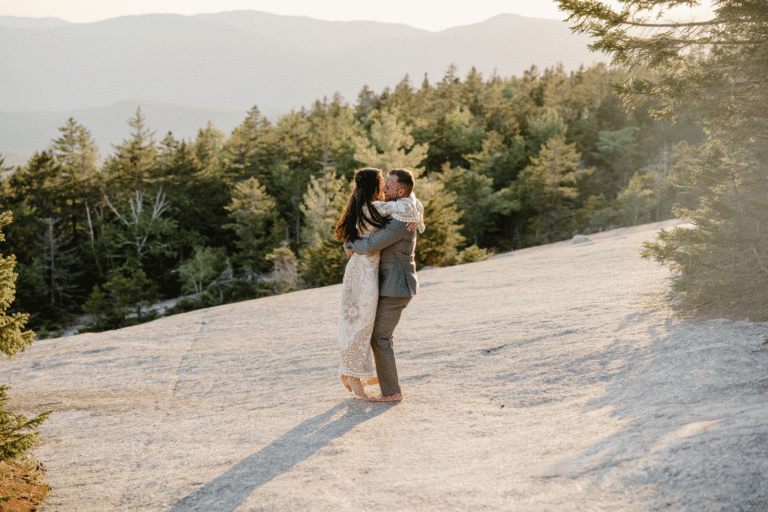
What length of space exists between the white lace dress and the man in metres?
0.06

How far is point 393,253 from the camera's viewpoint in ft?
14.4

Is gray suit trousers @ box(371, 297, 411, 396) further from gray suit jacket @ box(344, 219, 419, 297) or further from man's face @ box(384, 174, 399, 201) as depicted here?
man's face @ box(384, 174, 399, 201)

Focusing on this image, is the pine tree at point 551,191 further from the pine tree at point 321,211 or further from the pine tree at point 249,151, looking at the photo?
the pine tree at point 249,151

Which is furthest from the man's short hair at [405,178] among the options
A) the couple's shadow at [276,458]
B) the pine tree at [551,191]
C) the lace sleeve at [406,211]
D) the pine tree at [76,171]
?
the pine tree at [76,171]

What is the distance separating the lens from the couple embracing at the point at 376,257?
429 centimetres

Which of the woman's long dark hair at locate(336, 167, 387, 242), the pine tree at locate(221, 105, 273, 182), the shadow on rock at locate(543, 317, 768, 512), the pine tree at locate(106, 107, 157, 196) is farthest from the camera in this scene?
the pine tree at locate(221, 105, 273, 182)

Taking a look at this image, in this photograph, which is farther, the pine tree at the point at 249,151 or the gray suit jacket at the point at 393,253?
the pine tree at the point at 249,151

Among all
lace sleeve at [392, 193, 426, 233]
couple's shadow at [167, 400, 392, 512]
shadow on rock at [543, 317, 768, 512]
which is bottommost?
couple's shadow at [167, 400, 392, 512]

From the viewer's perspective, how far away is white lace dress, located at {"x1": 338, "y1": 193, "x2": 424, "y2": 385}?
14.1 ft

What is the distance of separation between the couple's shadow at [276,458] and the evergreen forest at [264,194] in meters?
26.2

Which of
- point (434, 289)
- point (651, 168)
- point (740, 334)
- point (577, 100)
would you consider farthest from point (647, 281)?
point (577, 100)

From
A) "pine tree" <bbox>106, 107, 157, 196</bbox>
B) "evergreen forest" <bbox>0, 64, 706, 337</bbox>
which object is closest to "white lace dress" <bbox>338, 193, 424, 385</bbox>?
"evergreen forest" <bbox>0, 64, 706, 337</bbox>

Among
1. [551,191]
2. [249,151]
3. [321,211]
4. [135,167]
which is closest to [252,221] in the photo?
[249,151]

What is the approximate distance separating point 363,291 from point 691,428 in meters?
2.43
